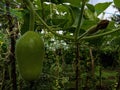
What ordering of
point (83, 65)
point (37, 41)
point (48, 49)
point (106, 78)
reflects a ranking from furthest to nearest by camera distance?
point (106, 78)
point (83, 65)
point (48, 49)
point (37, 41)

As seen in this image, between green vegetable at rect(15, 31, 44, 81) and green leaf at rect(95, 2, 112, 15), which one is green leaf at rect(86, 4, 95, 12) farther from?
green vegetable at rect(15, 31, 44, 81)

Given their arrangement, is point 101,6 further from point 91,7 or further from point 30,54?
point 30,54

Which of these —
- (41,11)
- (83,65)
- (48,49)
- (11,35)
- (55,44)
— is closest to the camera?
(41,11)

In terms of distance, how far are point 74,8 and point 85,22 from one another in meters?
0.05

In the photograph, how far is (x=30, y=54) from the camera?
607mm

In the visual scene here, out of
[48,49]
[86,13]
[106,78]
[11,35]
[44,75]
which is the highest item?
[86,13]

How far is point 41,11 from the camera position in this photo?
0.86 m

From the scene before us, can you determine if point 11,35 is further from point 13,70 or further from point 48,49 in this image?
point 48,49

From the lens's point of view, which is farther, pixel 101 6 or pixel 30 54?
pixel 101 6

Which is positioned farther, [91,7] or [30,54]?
[91,7]

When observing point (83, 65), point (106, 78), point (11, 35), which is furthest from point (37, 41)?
point (106, 78)

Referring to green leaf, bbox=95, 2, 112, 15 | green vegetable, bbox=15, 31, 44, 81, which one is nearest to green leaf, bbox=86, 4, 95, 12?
green leaf, bbox=95, 2, 112, 15

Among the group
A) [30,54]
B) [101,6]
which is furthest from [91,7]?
[30,54]

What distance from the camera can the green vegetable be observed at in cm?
60
